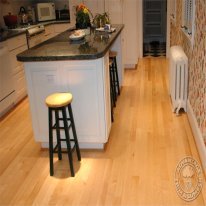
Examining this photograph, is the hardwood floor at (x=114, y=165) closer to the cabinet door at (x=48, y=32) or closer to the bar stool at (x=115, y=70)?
the bar stool at (x=115, y=70)

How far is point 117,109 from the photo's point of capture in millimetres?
3977

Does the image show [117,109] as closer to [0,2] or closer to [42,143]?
[42,143]

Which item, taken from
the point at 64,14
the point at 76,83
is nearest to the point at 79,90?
the point at 76,83

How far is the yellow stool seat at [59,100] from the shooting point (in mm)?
2385

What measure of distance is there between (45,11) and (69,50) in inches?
148

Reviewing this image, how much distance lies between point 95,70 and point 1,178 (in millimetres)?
1285

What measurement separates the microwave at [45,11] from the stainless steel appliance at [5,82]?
2226 mm

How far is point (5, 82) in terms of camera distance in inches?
156

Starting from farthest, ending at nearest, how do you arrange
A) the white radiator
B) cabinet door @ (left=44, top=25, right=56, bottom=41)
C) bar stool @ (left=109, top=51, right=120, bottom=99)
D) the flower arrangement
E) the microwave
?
the microwave
cabinet door @ (left=44, top=25, right=56, bottom=41)
bar stool @ (left=109, top=51, right=120, bottom=99)
the flower arrangement
the white radiator

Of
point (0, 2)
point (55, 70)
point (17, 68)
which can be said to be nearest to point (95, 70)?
point (55, 70)

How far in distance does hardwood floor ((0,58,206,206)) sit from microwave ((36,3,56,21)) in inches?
110

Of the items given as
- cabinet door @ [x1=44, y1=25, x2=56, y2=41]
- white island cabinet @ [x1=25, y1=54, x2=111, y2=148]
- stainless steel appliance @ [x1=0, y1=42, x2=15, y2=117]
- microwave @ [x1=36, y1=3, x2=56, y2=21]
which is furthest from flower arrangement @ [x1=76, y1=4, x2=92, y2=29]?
microwave @ [x1=36, y1=3, x2=56, y2=21]

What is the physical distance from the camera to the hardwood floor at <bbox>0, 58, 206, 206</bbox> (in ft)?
7.41

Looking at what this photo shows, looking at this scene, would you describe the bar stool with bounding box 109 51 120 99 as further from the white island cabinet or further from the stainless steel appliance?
the stainless steel appliance
